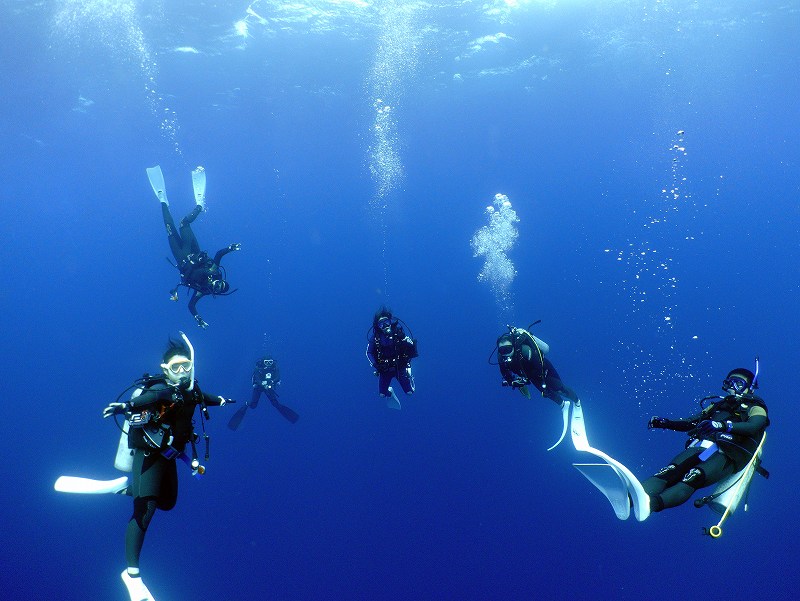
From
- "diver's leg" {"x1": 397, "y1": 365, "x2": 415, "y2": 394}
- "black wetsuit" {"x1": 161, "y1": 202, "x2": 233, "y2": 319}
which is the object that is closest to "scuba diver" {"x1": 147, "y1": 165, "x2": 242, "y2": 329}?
"black wetsuit" {"x1": 161, "y1": 202, "x2": 233, "y2": 319}

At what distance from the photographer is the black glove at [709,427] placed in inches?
201

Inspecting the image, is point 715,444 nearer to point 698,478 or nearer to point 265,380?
point 698,478

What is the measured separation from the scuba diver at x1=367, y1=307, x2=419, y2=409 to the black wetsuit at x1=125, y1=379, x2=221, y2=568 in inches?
158

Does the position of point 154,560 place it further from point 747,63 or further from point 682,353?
point 682,353

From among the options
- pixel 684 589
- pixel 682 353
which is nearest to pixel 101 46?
pixel 684 589

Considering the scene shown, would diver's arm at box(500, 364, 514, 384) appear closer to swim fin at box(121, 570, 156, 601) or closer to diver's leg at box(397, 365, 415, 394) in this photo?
diver's leg at box(397, 365, 415, 394)

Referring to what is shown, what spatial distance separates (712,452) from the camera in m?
5.47

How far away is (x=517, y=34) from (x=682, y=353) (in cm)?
4053

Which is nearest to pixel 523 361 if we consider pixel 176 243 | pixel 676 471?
pixel 676 471

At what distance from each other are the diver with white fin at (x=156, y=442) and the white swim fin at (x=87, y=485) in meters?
0.01

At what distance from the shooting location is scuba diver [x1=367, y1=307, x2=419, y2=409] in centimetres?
855

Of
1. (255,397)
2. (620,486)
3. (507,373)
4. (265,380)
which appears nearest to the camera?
(620,486)

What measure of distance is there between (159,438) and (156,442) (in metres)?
0.05

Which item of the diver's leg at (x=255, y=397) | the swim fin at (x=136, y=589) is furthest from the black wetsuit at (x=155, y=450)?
the diver's leg at (x=255, y=397)
